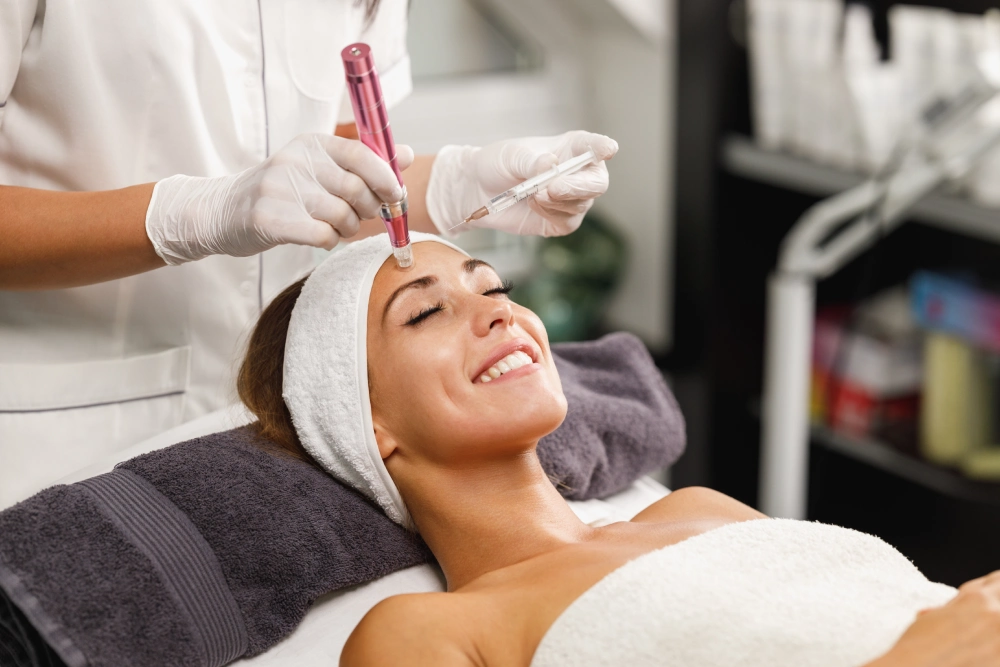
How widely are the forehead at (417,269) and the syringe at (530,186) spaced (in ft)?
0.20

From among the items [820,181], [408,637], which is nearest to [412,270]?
[408,637]

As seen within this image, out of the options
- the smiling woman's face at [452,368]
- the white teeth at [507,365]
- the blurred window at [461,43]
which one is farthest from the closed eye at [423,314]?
the blurred window at [461,43]

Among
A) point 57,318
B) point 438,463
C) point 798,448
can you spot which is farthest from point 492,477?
point 798,448

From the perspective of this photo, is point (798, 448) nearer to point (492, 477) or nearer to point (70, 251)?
point (492, 477)

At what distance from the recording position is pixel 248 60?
141 cm

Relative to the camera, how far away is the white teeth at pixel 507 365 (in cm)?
122

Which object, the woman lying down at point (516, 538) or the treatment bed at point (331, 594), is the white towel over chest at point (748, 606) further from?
the treatment bed at point (331, 594)

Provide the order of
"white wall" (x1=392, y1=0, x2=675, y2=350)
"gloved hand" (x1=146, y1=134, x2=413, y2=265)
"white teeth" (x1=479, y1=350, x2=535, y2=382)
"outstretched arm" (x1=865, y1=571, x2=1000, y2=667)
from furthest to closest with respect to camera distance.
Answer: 1. "white wall" (x1=392, y1=0, x2=675, y2=350)
2. "white teeth" (x1=479, y1=350, x2=535, y2=382)
3. "gloved hand" (x1=146, y1=134, x2=413, y2=265)
4. "outstretched arm" (x1=865, y1=571, x2=1000, y2=667)

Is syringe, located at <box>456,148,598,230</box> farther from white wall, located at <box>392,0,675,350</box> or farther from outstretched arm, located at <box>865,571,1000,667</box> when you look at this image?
white wall, located at <box>392,0,675,350</box>

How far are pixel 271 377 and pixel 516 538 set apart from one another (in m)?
0.40

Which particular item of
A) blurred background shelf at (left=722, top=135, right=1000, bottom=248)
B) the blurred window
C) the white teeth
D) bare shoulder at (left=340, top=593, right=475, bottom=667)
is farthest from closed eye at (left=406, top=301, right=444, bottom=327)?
the blurred window

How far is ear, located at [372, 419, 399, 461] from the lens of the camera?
1247 millimetres

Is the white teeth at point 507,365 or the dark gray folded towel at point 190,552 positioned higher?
the white teeth at point 507,365

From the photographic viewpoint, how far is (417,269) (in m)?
1.28
